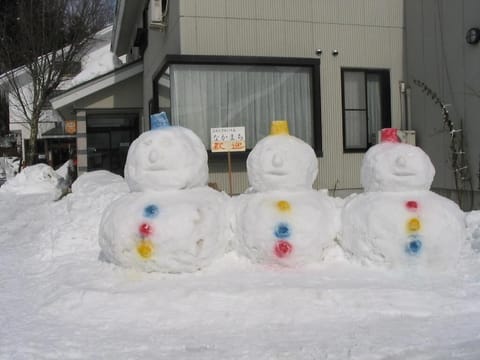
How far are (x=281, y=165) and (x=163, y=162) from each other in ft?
3.91

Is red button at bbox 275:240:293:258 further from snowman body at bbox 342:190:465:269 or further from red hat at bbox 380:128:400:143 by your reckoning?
red hat at bbox 380:128:400:143

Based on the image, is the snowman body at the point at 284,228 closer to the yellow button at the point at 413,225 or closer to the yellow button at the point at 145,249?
the yellow button at the point at 413,225

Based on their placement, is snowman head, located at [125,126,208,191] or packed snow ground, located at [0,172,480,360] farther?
snowman head, located at [125,126,208,191]

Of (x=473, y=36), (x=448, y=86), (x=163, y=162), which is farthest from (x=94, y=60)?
(x=163, y=162)

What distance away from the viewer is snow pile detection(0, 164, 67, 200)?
14.6 meters

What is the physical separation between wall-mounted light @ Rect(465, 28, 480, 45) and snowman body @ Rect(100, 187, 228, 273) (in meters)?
5.87

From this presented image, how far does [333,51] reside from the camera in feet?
33.8

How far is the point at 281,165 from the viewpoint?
5.46 metres

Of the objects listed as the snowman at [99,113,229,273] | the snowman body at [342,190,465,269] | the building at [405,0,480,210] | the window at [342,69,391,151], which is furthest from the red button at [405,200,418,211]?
the window at [342,69,391,151]

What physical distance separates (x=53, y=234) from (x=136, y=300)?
Result: 11.4 ft

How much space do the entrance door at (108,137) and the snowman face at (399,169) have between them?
1207 cm

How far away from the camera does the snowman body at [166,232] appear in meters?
5.14

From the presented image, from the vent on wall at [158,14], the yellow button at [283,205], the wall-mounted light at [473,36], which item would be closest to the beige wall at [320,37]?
the vent on wall at [158,14]

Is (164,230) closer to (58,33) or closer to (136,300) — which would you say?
(136,300)
